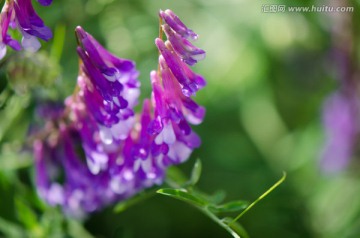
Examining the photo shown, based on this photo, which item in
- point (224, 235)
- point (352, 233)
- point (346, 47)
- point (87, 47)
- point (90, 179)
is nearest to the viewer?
point (87, 47)

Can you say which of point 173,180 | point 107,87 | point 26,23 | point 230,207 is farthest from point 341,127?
point 26,23

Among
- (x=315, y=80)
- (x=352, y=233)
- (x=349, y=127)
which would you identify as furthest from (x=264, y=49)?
(x=352, y=233)

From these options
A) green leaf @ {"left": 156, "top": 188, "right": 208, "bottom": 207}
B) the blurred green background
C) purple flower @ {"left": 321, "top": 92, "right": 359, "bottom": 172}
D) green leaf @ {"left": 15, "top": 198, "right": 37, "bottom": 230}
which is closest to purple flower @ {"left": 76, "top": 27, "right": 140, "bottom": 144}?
green leaf @ {"left": 156, "top": 188, "right": 208, "bottom": 207}

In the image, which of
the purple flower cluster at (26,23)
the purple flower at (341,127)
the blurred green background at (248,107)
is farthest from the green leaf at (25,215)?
the purple flower at (341,127)

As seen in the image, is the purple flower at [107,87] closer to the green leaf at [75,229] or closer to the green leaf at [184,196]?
the green leaf at [184,196]

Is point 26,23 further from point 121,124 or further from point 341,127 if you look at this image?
point 341,127

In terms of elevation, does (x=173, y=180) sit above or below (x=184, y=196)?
below

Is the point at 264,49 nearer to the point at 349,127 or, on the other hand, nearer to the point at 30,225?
the point at 349,127

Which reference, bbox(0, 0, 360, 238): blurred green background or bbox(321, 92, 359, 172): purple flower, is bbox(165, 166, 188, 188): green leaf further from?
bbox(321, 92, 359, 172): purple flower
